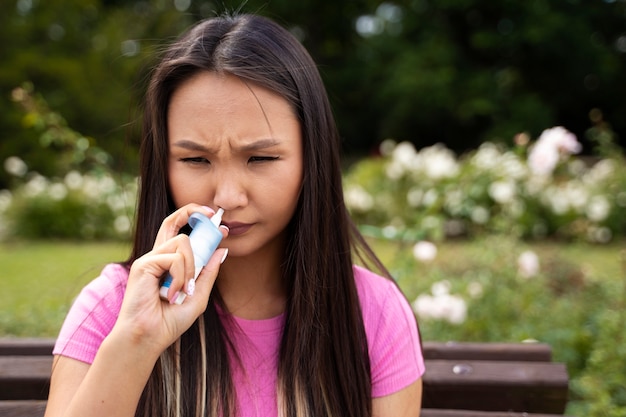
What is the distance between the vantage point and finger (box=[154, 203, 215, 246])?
127cm

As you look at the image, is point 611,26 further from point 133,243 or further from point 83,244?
point 133,243

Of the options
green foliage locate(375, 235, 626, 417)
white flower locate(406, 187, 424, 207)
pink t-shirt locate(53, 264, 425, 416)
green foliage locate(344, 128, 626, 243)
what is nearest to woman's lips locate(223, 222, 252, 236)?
pink t-shirt locate(53, 264, 425, 416)

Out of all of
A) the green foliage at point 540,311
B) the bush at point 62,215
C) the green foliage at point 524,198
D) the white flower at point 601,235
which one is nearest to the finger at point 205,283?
the green foliage at point 540,311

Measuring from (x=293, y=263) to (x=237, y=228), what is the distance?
0.78 ft

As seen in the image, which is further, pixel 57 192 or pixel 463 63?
pixel 463 63

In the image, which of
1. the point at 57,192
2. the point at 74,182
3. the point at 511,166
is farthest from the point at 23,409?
the point at 74,182

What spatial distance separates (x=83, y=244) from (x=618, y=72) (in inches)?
718

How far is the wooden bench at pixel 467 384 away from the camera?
167 centimetres

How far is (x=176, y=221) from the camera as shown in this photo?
1.27 m

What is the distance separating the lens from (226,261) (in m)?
1.52

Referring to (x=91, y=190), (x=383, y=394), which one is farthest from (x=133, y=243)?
(x=91, y=190)

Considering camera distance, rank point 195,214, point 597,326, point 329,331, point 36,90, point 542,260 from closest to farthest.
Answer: point 195,214 < point 329,331 < point 597,326 < point 542,260 < point 36,90

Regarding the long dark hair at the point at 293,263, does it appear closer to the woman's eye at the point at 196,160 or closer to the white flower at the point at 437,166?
the woman's eye at the point at 196,160

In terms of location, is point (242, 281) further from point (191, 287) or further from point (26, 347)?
point (26, 347)
